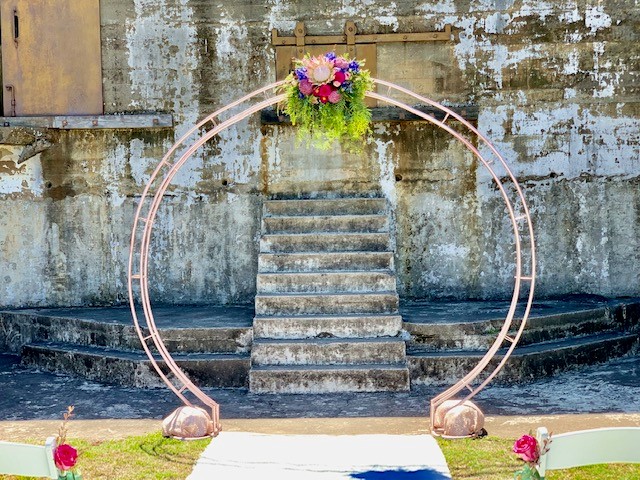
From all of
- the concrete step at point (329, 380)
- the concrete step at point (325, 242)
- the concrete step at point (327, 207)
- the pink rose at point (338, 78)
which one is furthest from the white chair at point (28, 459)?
the concrete step at point (327, 207)

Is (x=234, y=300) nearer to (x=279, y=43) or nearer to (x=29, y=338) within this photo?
(x=29, y=338)

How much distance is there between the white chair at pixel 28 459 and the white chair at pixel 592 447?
2347 mm

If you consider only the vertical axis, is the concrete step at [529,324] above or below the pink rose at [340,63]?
below

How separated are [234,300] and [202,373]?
217 centimetres

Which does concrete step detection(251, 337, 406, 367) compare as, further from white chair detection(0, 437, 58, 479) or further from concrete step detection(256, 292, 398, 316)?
white chair detection(0, 437, 58, 479)

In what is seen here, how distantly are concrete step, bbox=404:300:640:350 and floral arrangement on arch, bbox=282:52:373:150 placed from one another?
268 centimetres

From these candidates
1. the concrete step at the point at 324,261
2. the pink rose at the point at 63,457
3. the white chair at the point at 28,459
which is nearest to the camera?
the white chair at the point at 28,459

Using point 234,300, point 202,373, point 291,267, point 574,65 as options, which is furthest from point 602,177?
point 202,373

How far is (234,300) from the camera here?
36.7 feet

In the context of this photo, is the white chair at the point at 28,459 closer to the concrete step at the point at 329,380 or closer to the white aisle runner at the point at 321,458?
the white aisle runner at the point at 321,458

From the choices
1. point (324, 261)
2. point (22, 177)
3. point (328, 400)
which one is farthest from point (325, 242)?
point (22, 177)

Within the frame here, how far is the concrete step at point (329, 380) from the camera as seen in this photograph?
875 cm

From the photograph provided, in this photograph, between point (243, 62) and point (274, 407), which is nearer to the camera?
point (274, 407)

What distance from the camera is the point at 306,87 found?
7.35 meters
